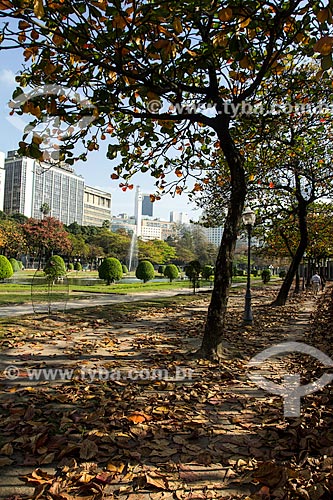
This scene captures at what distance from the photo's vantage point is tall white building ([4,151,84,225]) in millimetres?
69562

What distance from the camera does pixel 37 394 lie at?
398 centimetres

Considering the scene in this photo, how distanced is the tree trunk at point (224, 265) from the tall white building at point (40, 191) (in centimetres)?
6376

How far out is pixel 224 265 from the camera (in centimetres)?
583

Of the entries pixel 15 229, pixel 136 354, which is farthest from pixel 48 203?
pixel 136 354

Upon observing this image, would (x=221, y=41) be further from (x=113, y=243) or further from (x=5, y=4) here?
(x=113, y=243)

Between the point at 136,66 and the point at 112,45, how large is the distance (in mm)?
659

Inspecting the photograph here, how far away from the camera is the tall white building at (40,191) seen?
2739 inches

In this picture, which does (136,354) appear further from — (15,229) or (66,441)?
(15,229)

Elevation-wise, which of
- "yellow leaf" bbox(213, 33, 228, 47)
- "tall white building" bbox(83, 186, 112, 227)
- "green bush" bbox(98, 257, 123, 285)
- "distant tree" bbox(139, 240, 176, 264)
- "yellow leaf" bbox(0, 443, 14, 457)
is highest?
"tall white building" bbox(83, 186, 112, 227)

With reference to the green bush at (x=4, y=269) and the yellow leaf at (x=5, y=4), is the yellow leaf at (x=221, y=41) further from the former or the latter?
the green bush at (x=4, y=269)

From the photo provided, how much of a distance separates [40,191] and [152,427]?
75080 mm

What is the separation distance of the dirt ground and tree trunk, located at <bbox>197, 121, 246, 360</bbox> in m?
0.32

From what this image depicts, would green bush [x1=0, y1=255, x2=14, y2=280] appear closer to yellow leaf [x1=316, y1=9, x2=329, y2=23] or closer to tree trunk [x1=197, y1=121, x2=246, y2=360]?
tree trunk [x1=197, y1=121, x2=246, y2=360]

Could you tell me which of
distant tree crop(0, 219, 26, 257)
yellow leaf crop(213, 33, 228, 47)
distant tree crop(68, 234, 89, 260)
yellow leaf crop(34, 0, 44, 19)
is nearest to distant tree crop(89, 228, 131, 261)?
distant tree crop(68, 234, 89, 260)
